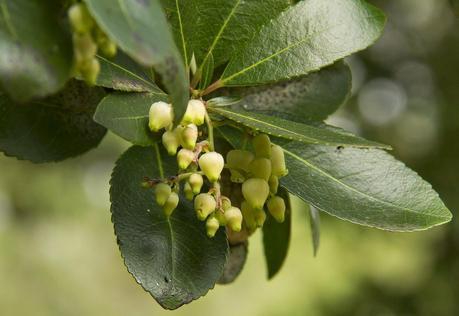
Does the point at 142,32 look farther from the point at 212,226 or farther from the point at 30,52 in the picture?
the point at 212,226

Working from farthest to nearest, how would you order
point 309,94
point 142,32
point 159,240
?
point 309,94 → point 159,240 → point 142,32

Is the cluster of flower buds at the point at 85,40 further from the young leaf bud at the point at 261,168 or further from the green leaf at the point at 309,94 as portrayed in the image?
the green leaf at the point at 309,94

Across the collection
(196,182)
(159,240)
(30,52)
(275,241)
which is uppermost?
(30,52)

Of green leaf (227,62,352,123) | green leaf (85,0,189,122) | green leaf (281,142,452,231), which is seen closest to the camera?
green leaf (85,0,189,122)

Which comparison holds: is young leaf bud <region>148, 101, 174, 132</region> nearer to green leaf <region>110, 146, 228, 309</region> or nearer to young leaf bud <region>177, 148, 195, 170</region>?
young leaf bud <region>177, 148, 195, 170</region>

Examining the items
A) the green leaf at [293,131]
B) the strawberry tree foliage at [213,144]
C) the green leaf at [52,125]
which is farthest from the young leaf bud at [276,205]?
the green leaf at [52,125]

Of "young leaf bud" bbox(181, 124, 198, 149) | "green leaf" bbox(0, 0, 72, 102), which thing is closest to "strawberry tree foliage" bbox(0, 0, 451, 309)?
"young leaf bud" bbox(181, 124, 198, 149)

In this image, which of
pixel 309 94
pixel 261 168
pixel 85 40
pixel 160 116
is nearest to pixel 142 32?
pixel 85 40
